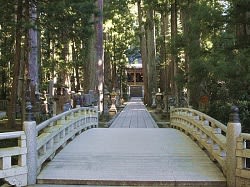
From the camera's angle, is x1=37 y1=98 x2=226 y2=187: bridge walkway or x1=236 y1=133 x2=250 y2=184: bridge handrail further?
x1=37 y1=98 x2=226 y2=187: bridge walkway

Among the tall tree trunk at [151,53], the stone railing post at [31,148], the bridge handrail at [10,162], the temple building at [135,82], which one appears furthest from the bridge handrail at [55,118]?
the temple building at [135,82]

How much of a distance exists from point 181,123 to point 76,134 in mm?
3651

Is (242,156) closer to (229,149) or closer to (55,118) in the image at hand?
(229,149)

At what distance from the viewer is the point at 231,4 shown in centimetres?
1066

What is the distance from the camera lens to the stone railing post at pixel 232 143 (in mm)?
6613

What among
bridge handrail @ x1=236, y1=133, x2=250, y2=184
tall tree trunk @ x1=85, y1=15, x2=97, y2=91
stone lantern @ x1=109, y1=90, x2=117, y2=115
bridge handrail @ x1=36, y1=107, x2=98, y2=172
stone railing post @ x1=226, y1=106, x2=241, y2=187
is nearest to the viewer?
bridge handrail @ x1=236, y1=133, x2=250, y2=184

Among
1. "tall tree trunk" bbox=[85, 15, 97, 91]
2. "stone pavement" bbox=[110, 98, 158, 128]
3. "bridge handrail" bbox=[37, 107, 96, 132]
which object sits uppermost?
"tall tree trunk" bbox=[85, 15, 97, 91]

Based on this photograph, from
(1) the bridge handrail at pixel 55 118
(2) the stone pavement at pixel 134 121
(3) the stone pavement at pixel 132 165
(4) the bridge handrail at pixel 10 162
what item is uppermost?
(1) the bridge handrail at pixel 55 118

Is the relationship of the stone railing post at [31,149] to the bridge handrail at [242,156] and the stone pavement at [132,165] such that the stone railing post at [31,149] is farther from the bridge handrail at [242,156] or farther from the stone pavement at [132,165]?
the bridge handrail at [242,156]

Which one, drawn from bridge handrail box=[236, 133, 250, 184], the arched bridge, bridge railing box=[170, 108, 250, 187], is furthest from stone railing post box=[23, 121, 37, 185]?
bridge handrail box=[236, 133, 250, 184]

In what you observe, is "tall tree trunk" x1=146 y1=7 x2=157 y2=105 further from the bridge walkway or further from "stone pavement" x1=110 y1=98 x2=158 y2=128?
the bridge walkway

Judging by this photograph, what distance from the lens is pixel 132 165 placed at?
8016 millimetres

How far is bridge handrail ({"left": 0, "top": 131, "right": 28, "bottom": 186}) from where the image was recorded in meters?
6.45

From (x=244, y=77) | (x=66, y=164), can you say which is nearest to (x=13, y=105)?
(x=66, y=164)
